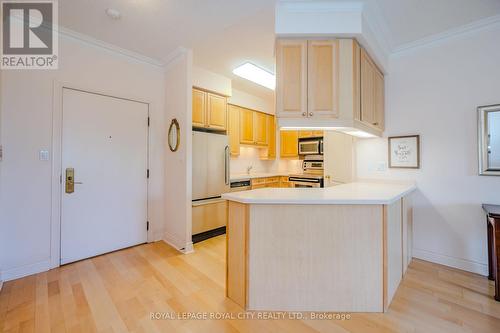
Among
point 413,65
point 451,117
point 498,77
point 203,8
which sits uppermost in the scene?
point 203,8

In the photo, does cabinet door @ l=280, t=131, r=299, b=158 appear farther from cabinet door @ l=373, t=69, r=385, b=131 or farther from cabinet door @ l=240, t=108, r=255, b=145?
cabinet door @ l=373, t=69, r=385, b=131

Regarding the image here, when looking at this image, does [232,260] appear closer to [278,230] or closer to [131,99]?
[278,230]

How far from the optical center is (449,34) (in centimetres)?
246

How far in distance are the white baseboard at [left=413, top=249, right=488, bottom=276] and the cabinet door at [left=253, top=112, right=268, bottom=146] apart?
332 centimetres

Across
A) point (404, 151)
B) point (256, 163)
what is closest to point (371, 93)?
point (404, 151)

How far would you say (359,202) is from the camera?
5.42ft

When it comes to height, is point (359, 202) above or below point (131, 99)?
below

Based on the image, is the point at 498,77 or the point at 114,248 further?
the point at 114,248

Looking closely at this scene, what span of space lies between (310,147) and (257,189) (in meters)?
2.55

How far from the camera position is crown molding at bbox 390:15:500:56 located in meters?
2.25

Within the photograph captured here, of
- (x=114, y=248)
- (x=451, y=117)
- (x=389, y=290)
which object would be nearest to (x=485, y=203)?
(x=451, y=117)

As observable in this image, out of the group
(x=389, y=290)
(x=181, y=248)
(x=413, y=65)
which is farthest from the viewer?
(x=181, y=248)

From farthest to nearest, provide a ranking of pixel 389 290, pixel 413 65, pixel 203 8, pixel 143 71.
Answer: pixel 143 71, pixel 413 65, pixel 203 8, pixel 389 290

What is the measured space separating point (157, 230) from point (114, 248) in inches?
22.8
